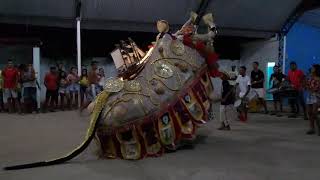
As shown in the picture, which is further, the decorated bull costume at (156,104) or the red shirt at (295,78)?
the red shirt at (295,78)

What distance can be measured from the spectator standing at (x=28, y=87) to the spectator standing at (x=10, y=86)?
246mm

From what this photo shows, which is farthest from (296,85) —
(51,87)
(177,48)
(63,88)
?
(51,87)

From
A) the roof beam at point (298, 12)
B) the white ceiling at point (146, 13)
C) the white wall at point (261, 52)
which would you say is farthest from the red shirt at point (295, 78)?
the white wall at point (261, 52)

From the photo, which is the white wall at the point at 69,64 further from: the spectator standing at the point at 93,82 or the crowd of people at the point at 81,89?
the spectator standing at the point at 93,82

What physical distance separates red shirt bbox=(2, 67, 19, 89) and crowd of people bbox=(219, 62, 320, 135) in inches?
271

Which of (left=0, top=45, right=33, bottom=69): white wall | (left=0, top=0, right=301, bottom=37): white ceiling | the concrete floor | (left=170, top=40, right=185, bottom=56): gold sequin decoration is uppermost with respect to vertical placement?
(left=0, top=0, right=301, bottom=37): white ceiling

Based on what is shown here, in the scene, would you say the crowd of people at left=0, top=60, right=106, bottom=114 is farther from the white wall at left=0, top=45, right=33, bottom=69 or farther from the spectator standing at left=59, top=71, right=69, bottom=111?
the white wall at left=0, top=45, right=33, bottom=69

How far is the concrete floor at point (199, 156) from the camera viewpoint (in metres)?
6.40

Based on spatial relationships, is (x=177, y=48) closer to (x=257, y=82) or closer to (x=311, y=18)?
(x=257, y=82)

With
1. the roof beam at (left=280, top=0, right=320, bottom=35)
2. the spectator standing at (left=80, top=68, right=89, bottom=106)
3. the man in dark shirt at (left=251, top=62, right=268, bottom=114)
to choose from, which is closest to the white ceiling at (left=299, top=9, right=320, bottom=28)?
the roof beam at (left=280, top=0, right=320, bottom=35)

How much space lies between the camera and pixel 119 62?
8.38 m

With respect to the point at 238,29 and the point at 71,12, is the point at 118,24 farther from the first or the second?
→ the point at 238,29

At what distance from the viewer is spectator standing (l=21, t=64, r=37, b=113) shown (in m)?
15.7

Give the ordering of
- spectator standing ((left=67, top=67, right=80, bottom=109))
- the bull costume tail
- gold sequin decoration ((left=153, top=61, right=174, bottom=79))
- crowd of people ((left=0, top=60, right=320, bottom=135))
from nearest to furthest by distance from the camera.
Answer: the bull costume tail, gold sequin decoration ((left=153, top=61, right=174, bottom=79)), crowd of people ((left=0, top=60, right=320, bottom=135)), spectator standing ((left=67, top=67, right=80, bottom=109))
